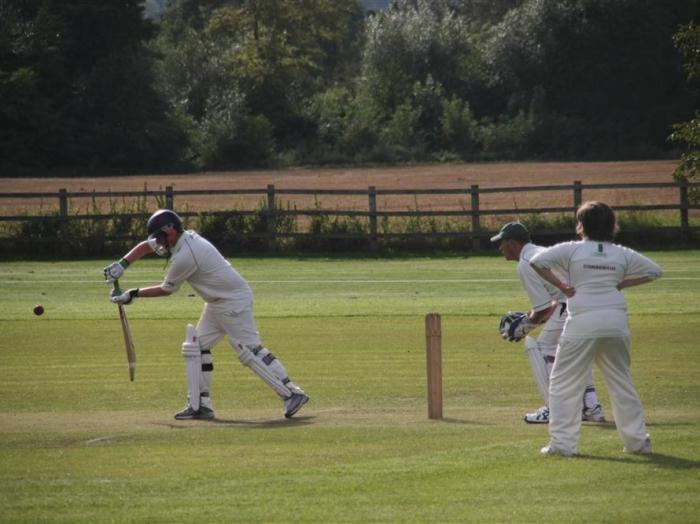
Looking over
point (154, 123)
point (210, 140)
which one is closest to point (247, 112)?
point (210, 140)

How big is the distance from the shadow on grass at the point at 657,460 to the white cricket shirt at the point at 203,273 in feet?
13.1

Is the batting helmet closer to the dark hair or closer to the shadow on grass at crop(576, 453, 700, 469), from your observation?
the dark hair

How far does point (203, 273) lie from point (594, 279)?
14.0 feet

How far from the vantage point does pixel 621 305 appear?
9539 millimetres

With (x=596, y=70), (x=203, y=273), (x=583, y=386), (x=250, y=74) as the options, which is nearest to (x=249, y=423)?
(x=203, y=273)

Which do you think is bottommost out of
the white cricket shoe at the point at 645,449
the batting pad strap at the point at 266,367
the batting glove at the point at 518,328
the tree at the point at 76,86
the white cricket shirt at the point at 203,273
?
the white cricket shoe at the point at 645,449

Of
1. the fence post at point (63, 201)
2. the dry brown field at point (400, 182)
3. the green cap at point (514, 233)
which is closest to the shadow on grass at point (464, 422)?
the green cap at point (514, 233)

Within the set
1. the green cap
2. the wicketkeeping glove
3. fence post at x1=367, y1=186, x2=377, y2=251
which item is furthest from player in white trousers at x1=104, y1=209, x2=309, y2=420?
fence post at x1=367, y1=186, x2=377, y2=251

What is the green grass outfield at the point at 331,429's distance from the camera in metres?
8.41

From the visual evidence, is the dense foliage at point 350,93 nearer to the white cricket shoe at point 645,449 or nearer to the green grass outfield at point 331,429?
the green grass outfield at point 331,429

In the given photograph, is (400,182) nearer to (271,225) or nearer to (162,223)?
(271,225)

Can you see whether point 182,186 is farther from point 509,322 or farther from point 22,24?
point 509,322

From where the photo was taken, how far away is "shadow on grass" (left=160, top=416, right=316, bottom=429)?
39.2 ft

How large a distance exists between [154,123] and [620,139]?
26.6 meters
